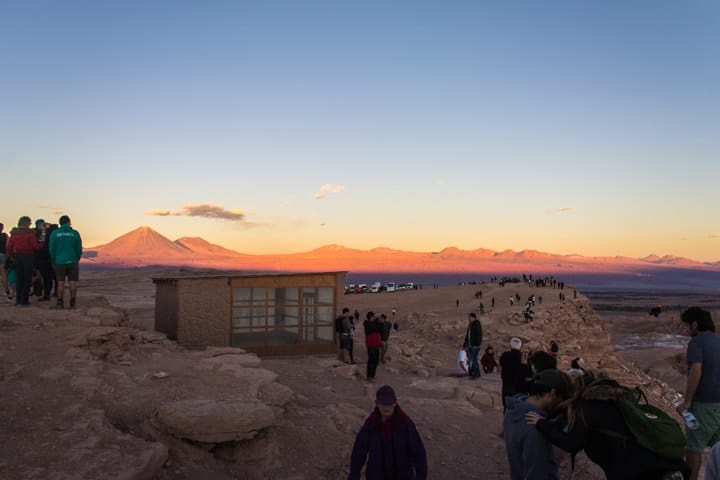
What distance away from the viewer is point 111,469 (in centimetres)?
653

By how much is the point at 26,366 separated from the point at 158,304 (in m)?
9.43

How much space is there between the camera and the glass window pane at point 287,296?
1788 centimetres

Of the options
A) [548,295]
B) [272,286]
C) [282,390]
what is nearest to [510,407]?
[282,390]

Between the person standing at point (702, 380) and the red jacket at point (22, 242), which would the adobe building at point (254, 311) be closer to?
the red jacket at point (22, 242)

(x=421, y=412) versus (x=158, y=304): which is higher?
(x=158, y=304)

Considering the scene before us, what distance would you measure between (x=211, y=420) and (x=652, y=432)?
587 centimetres

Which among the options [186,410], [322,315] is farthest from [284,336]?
[186,410]

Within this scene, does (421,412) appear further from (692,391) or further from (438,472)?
(692,391)

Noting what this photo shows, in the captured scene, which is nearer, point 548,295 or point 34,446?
point 34,446

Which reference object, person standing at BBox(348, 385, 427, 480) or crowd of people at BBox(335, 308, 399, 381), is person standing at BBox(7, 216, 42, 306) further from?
person standing at BBox(348, 385, 427, 480)

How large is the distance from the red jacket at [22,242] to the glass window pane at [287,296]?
6968 mm

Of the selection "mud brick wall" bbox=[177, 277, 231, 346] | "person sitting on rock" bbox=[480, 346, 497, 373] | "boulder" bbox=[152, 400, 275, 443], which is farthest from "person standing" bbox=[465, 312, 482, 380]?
"boulder" bbox=[152, 400, 275, 443]

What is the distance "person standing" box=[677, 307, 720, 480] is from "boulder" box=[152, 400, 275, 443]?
17.5ft

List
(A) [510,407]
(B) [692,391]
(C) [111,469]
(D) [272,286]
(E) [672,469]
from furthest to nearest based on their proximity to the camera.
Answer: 1. (D) [272,286]
2. (C) [111,469]
3. (B) [692,391]
4. (A) [510,407]
5. (E) [672,469]
